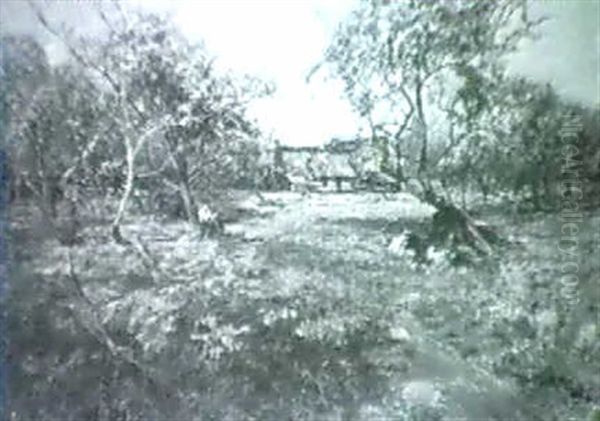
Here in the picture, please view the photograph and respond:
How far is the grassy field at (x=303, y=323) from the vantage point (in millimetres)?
2014

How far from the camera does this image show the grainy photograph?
79.5 inches

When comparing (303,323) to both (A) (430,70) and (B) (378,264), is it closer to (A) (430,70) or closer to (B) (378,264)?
(B) (378,264)

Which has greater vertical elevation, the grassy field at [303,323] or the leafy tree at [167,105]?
the leafy tree at [167,105]

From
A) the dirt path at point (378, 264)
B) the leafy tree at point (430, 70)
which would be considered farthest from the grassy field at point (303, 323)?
the leafy tree at point (430, 70)

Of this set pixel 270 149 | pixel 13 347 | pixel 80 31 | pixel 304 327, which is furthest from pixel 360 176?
pixel 13 347

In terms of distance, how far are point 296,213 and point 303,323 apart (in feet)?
0.69

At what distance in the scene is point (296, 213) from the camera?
2.07 m

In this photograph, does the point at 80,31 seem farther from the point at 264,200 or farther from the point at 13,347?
the point at 13,347

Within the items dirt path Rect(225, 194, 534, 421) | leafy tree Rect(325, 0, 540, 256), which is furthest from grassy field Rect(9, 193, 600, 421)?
leafy tree Rect(325, 0, 540, 256)

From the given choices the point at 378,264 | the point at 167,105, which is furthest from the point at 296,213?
the point at 167,105

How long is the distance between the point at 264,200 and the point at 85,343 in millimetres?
427

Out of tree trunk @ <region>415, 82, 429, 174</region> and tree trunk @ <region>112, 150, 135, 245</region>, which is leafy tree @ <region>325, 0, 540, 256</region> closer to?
tree trunk @ <region>415, 82, 429, 174</region>

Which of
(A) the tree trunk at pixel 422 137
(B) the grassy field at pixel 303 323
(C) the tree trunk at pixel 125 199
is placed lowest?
(B) the grassy field at pixel 303 323

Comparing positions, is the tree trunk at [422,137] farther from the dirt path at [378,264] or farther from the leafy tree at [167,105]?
the leafy tree at [167,105]
